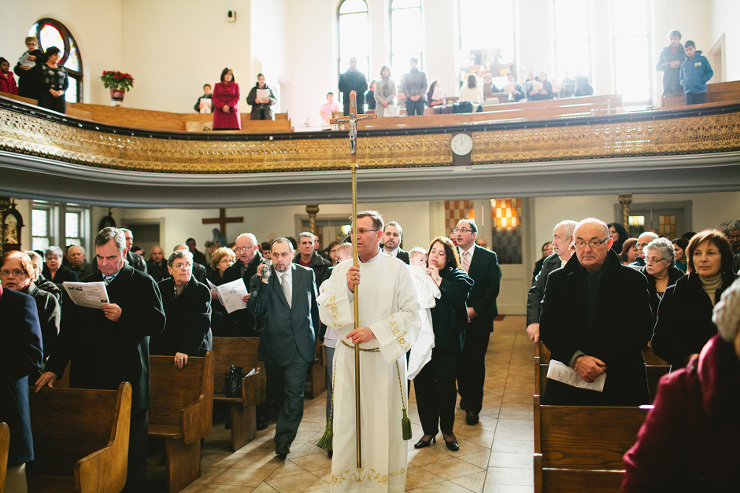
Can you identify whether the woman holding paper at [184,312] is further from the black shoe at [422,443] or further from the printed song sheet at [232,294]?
the black shoe at [422,443]

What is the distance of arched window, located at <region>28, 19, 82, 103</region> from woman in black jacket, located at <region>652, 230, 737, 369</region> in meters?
14.2

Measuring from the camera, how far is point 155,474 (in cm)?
446

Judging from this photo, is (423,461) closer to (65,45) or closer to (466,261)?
(466,261)

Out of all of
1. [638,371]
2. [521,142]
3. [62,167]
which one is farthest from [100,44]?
[638,371]

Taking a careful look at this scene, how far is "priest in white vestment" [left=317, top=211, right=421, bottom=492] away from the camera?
11.9 feet

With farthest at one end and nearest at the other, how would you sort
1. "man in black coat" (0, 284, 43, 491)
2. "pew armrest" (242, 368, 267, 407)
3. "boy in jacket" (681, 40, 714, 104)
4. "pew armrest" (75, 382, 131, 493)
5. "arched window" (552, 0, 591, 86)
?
"arched window" (552, 0, 591, 86) < "boy in jacket" (681, 40, 714, 104) < "pew armrest" (242, 368, 267, 407) < "pew armrest" (75, 382, 131, 493) < "man in black coat" (0, 284, 43, 491)

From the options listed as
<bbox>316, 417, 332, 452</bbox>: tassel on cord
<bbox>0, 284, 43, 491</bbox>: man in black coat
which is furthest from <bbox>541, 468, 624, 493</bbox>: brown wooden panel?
<bbox>0, 284, 43, 491</bbox>: man in black coat

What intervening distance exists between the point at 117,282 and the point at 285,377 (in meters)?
1.79

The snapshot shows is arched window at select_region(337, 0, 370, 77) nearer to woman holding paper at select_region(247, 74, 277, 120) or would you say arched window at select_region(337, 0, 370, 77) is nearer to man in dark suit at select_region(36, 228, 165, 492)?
woman holding paper at select_region(247, 74, 277, 120)

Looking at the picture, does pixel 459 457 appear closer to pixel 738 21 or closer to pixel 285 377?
pixel 285 377

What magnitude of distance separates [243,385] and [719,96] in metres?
10.5

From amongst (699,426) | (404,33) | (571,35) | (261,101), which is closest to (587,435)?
(699,426)

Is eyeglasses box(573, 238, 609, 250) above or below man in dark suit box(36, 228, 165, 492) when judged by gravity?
above

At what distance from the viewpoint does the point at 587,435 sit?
251 centimetres
